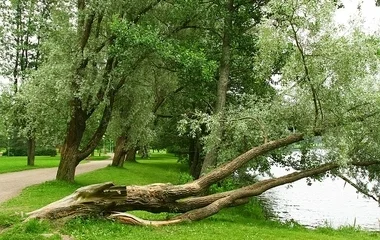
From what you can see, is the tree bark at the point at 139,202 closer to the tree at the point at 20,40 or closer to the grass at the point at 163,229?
the grass at the point at 163,229

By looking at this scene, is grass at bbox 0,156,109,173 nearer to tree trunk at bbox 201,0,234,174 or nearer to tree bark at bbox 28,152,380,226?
tree trunk at bbox 201,0,234,174

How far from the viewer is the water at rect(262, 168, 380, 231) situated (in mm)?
22827

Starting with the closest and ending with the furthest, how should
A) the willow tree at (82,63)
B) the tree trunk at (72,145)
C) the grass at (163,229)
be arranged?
the grass at (163,229) → the willow tree at (82,63) → the tree trunk at (72,145)

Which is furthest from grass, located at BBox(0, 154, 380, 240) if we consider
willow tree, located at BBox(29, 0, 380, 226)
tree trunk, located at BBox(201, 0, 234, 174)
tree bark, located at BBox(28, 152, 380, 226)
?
tree trunk, located at BBox(201, 0, 234, 174)

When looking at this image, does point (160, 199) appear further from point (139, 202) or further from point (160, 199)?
point (139, 202)

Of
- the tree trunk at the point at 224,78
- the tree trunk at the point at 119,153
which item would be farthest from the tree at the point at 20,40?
the tree trunk at the point at 224,78

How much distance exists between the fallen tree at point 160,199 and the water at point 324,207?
4.57 meters

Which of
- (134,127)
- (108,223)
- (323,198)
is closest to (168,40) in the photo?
(134,127)

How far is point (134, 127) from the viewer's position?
26672mm

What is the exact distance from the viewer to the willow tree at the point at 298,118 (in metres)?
14.3

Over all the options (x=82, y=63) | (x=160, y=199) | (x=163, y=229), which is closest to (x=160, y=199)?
(x=160, y=199)

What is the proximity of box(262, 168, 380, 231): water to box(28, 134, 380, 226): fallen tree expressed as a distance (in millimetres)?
4568

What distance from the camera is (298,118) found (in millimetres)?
18281

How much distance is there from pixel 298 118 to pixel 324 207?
1194 cm
